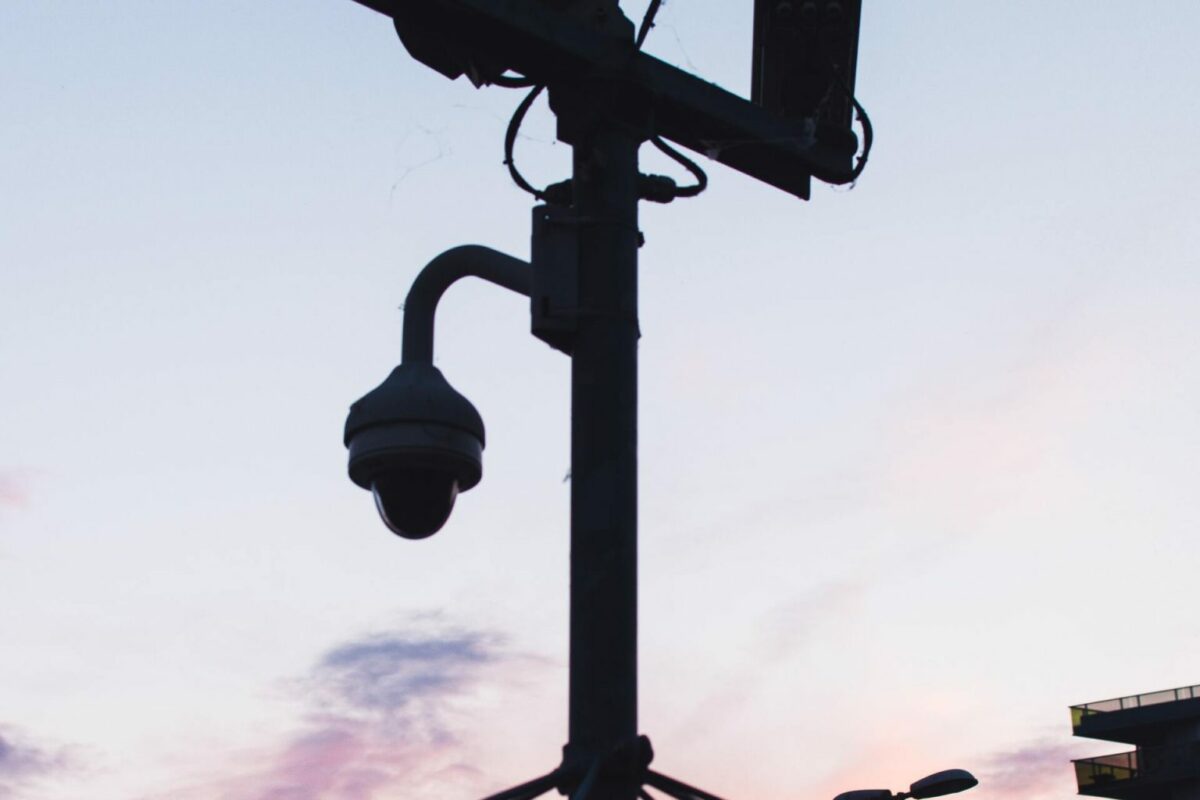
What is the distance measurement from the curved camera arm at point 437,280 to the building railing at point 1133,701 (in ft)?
189

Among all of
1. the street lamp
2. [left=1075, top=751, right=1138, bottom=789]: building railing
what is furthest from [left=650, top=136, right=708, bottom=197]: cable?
[left=1075, top=751, right=1138, bottom=789]: building railing

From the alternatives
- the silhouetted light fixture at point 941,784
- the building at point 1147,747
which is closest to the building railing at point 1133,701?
the building at point 1147,747

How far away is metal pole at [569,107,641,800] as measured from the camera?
13.9 feet

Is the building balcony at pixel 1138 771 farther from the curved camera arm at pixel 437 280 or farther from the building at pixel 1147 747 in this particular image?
the curved camera arm at pixel 437 280

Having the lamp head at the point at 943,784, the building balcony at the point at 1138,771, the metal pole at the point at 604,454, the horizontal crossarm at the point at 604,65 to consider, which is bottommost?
the metal pole at the point at 604,454

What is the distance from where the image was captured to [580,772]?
4.12m

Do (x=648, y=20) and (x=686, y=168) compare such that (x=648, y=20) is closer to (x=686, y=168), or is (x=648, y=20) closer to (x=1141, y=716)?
(x=686, y=168)

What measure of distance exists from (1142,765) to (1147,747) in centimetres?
104

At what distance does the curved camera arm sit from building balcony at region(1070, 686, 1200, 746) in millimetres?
57198

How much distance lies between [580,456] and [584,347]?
0.32 metres

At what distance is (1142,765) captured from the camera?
5788cm

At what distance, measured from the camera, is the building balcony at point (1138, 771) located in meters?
56.3

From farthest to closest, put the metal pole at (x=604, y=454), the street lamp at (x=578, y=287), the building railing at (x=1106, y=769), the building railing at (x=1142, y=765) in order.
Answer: the building railing at (x=1106, y=769)
the building railing at (x=1142, y=765)
the street lamp at (x=578, y=287)
the metal pole at (x=604, y=454)

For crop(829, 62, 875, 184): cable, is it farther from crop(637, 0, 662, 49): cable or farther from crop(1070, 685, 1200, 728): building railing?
crop(1070, 685, 1200, 728): building railing
